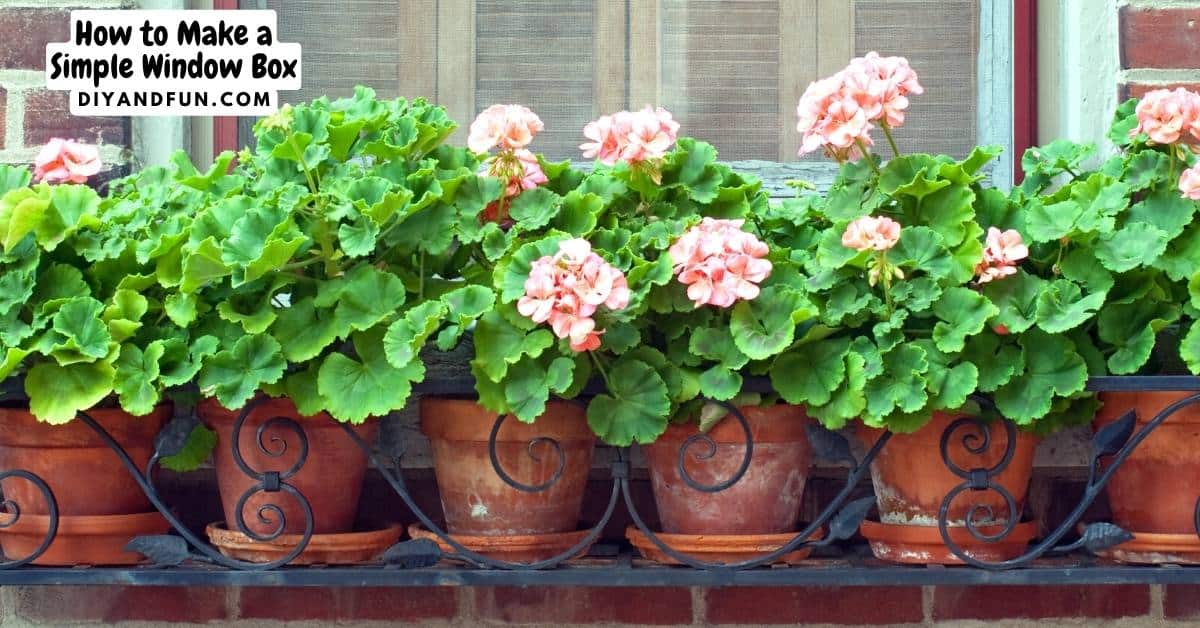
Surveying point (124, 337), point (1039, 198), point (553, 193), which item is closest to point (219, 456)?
point (124, 337)

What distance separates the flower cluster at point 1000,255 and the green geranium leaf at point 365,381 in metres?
0.56

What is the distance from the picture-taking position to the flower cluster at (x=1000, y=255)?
138 centimetres

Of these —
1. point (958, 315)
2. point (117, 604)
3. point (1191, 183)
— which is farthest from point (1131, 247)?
point (117, 604)

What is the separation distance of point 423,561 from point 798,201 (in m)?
0.57

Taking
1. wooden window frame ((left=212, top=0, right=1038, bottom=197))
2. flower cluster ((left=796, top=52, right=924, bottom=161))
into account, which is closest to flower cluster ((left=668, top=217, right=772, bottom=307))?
flower cluster ((left=796, top=52, right=924, bottom=161))

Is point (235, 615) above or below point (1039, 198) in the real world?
below

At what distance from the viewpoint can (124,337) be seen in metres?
1.37

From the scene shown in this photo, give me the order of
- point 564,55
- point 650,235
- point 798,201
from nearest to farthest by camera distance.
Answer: point 650,235, point 798,201, point 564,55

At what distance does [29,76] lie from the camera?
1648 mm

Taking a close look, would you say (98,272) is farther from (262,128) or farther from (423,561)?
(423,561)

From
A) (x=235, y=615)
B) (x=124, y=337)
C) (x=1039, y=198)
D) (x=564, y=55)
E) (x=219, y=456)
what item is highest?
(x=564, y=55)

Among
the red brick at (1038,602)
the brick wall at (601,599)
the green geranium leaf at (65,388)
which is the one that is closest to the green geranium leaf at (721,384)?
the brick wall at (601,599)

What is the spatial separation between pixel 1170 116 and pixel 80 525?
118 centimetres

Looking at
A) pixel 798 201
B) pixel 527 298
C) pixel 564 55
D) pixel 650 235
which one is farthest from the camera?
pixel 564 55
